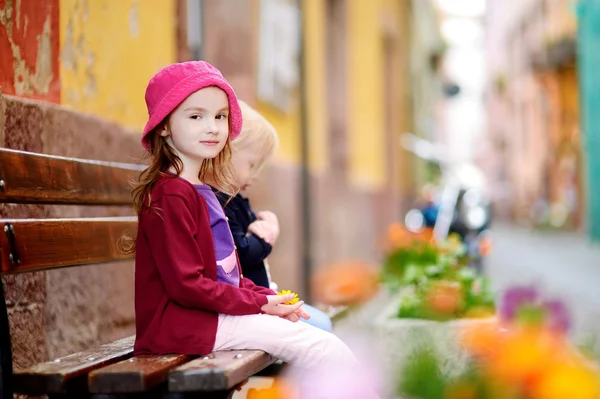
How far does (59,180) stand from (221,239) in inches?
24.1

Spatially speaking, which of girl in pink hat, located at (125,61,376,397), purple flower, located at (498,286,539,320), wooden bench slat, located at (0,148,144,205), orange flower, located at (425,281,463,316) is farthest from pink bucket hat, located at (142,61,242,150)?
orange flower, located at (425,281,463,316)

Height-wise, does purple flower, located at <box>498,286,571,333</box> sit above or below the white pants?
above

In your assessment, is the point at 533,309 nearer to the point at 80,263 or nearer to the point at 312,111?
the point at 80,263

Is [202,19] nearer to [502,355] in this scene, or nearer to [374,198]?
[502,355]

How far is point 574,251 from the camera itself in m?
18.0

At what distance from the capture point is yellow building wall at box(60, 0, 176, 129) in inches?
148

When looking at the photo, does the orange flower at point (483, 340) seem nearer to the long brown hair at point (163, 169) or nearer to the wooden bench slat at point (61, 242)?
the long brown hair at point (163, 169)

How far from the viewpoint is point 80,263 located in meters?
2.93

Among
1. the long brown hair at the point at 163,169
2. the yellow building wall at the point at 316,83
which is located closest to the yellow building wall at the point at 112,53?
the long brown hair at the point at 163,169

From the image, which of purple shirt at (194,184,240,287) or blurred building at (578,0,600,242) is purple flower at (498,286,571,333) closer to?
purple shirt at (194,184,240,287)

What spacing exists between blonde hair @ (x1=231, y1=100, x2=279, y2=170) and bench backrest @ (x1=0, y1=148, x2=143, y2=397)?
1.67ft

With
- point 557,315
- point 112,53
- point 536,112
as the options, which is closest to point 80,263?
point 557,315

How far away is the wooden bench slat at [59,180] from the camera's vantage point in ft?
8.41

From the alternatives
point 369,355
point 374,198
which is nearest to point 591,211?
point 374,198
